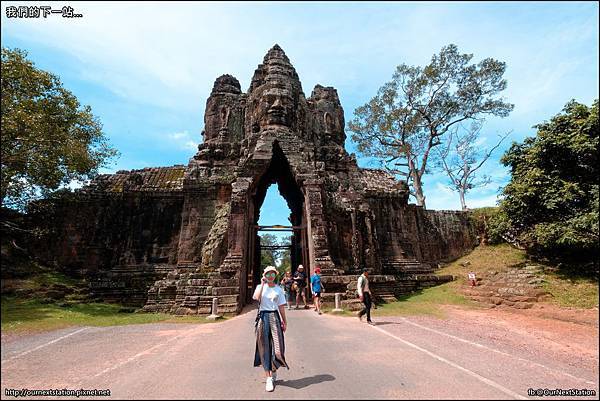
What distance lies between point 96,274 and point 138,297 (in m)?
3.25

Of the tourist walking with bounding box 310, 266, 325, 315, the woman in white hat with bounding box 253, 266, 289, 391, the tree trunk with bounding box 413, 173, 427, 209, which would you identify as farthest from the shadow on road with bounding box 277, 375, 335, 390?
the tree trunk with bounding box 413, 173, 427, 209

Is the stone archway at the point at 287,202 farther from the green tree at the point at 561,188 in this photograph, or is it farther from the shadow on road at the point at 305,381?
the green tree at the point at 561,188

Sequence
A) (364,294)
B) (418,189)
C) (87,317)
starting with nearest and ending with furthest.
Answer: (364,294) → (87,317) → (418,189)

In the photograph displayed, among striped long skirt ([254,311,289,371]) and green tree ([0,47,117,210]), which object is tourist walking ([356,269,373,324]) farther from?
green tree ([0,47,117,210])

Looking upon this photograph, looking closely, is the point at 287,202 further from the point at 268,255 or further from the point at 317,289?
the point at 268,255

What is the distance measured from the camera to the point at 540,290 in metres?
12.1

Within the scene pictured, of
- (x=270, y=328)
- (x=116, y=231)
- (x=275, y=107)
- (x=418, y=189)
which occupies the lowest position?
(x=270, y=328)

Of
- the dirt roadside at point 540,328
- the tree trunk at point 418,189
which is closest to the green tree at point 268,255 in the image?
the tree trunk at point 418,189

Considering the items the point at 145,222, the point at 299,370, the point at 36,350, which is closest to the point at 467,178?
the point at 145,222

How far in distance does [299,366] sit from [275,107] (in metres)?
14.2

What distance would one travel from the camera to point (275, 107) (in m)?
17.1

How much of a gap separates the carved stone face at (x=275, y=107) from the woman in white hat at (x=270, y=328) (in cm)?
1317

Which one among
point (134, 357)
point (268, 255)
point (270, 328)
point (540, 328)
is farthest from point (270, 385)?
point (268, 255)

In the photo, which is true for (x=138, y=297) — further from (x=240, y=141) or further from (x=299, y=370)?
(x=299, y=370)
